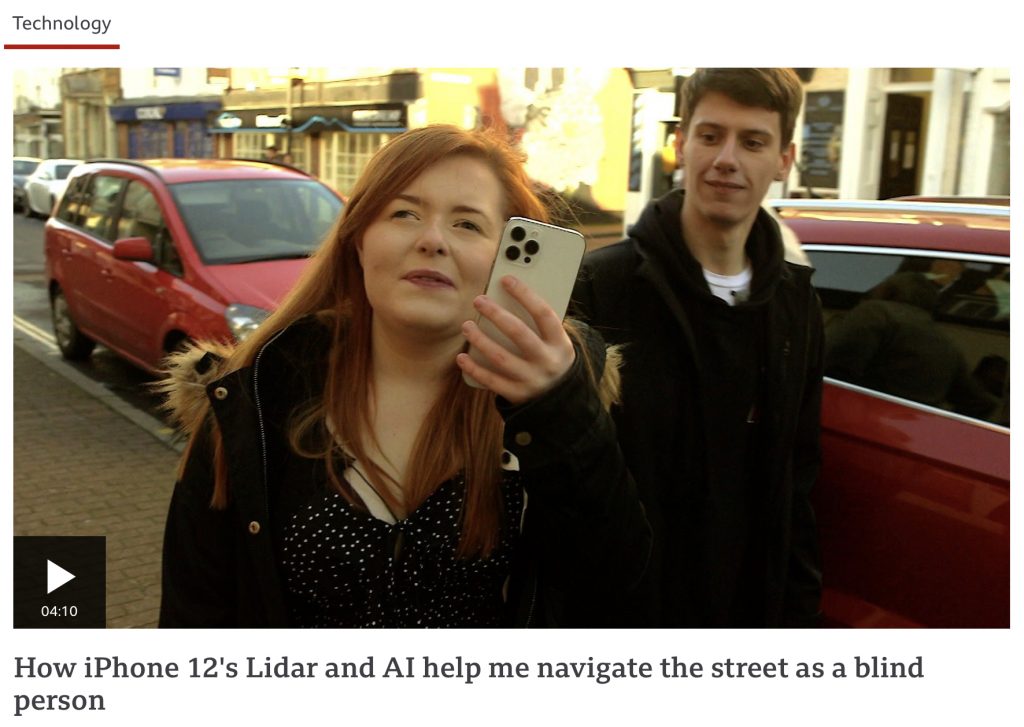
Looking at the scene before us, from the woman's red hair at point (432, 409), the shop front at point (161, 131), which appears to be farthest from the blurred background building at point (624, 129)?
the shop front at point (161, 131)

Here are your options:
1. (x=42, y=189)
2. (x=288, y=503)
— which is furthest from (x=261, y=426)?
(x=42, y=189)

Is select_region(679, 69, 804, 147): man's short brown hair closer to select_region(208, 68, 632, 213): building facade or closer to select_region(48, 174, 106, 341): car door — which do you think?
select_region(48, 174, 106, 341): car door

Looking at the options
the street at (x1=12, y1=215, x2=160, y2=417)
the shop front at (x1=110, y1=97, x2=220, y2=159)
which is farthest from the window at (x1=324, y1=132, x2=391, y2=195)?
the street at (x1=12, y1=215, x2=160, y2=417)

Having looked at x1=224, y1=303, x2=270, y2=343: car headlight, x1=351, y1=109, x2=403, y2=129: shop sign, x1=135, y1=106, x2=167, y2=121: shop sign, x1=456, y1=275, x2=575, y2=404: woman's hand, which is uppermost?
x1=135, y1=106, x2=167, y2=121: shop sign

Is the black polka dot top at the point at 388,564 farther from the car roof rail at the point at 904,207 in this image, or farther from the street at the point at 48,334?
the street at the point at 48,334

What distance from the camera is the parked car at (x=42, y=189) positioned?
15234 mm

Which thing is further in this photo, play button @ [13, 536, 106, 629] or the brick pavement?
the brick pavement

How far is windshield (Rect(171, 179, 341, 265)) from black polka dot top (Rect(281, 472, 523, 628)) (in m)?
3.54

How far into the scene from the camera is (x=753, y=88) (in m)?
1.72

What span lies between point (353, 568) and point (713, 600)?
0.75m

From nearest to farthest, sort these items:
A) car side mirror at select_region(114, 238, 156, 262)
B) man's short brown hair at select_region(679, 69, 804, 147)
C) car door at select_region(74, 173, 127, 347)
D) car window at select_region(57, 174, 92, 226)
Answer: man's short brown hair at select_region(679, 69, 804, 147), car side mirror at select_region(114, 238, 156, 262), car door at select_region(74, 173, 127, 347), car window at select_region(57, 174, 92, 226)

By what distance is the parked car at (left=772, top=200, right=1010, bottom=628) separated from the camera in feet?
6.31

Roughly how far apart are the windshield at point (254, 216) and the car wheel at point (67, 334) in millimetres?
1759
